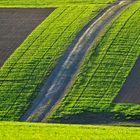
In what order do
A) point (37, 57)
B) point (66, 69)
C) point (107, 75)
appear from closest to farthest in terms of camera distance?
point (107, 75) → point (66, 69) → point (37, 57)

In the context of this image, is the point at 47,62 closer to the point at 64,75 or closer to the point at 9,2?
the point at 64,75

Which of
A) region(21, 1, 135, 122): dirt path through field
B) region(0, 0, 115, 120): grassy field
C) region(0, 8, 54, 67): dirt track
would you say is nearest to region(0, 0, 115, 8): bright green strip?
region(0, 0, 115, 120): grassy field

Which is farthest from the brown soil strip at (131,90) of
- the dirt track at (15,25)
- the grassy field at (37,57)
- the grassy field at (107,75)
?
the dirt track at (15,25)

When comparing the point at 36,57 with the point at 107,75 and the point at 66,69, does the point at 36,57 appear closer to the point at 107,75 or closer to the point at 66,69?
A: the point at 66,69

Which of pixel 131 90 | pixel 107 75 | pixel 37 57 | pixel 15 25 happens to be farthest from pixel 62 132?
pixel 15 25

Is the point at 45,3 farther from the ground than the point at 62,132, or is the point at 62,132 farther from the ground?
the point at 62,132

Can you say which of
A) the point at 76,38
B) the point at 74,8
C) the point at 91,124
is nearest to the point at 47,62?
the point at 76,38

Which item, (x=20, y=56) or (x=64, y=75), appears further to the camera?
(x=20, y=56)
